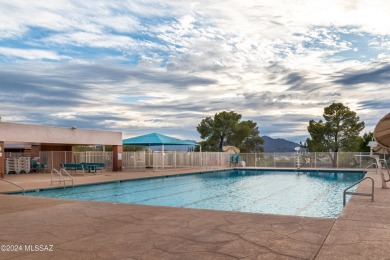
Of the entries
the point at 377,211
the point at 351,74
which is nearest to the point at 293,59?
the point at 351,74

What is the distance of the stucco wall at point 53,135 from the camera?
20.3 metres

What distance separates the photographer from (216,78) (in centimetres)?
2259

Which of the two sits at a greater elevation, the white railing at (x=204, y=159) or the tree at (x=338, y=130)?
the tree at (x=338, y=130)

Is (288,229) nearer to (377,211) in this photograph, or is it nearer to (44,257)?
(377,211)

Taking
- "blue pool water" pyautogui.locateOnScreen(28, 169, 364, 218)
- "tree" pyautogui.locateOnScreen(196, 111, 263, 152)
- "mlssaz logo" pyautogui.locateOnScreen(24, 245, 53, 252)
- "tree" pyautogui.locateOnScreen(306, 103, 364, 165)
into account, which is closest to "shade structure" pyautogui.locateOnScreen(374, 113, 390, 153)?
"blue pool water" pyautogui.locateOnScreen(28, 169, 364, 218)

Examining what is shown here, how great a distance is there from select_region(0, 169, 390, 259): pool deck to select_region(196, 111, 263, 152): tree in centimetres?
4008

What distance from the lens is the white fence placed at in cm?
2587

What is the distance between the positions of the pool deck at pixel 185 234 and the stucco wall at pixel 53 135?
46.0ft

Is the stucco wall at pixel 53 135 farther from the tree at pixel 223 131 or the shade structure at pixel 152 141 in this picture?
the tree at pixel 223 131

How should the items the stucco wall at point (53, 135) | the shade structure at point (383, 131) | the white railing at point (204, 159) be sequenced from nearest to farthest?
the shade structure at point (383, 131), the stucco wall at point (53, 135), the white railing at point (204, 159)

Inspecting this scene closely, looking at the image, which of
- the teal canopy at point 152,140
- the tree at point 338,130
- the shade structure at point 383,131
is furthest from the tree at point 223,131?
the shade structure at point 383,131

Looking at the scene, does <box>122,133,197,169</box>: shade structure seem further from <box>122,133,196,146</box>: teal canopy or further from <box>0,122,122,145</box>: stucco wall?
<box>0,122,122,145</box>: stucco wall

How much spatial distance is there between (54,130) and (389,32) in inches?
737

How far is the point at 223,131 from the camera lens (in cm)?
4772
